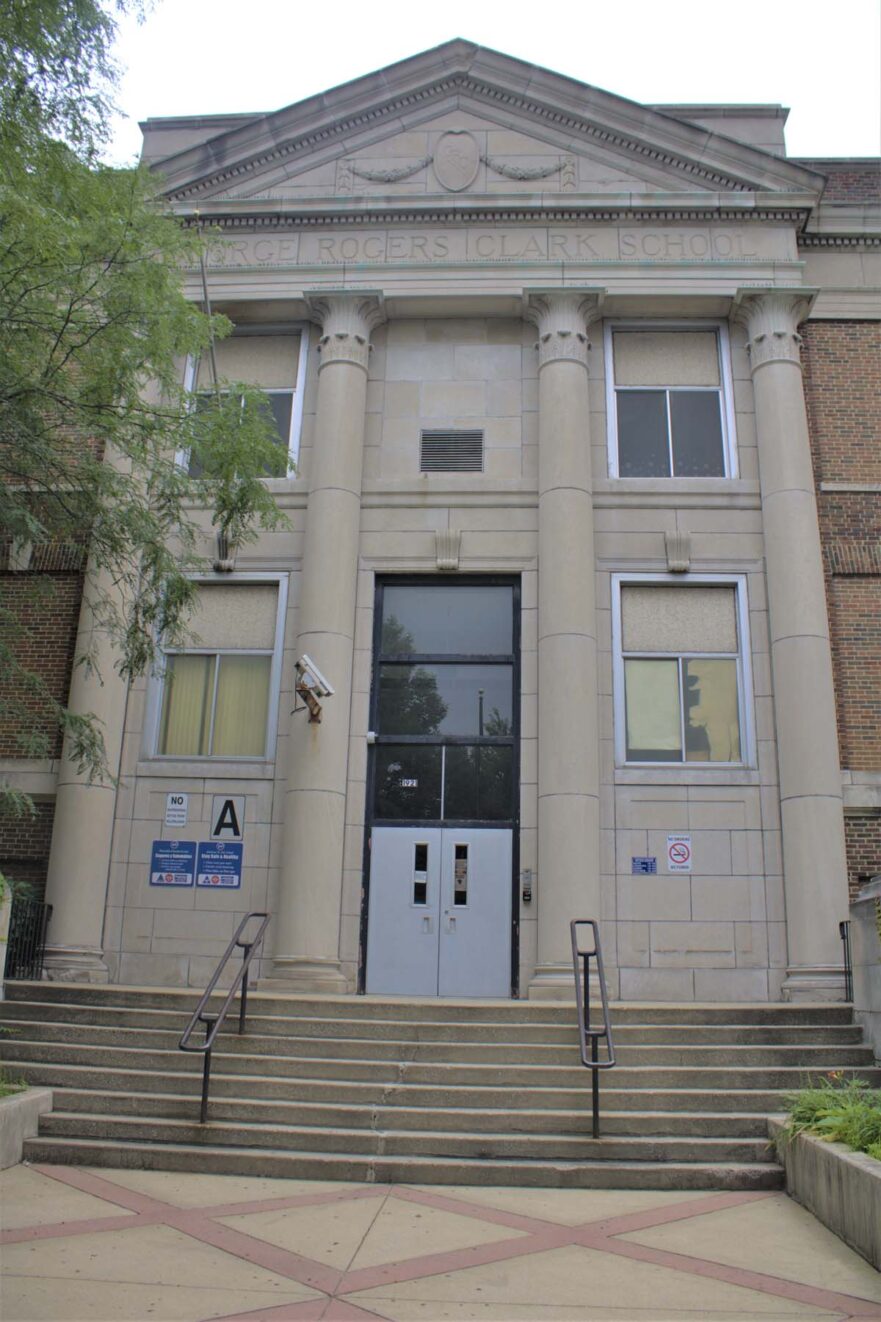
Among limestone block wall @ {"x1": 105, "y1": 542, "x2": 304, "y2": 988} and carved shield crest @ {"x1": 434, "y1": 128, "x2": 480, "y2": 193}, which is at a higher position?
carved shield crest @ {"x1": 434, "y1": 128, "x2": 480, "y2": 193}

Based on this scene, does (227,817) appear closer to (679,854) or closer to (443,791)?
(443,791)

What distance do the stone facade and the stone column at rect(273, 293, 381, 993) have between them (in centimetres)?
4

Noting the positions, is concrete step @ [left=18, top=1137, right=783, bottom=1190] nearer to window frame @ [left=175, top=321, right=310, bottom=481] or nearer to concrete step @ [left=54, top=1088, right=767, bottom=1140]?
concrete step @ [left=54, top=1088, right=767, bottom=1140]

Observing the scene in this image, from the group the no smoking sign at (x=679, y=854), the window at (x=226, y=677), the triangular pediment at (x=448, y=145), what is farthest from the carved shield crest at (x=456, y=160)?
the no smoking sign at (x=679, y=854)

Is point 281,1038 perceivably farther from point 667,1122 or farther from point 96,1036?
point 667,1122

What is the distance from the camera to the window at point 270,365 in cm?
1611

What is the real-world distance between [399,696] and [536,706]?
72.1 inches

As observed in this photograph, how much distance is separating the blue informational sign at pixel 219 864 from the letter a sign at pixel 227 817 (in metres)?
0.10

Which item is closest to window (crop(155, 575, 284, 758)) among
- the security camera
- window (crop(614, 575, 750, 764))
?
the security camera

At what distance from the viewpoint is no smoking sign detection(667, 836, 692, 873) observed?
13.7 meters

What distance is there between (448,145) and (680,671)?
8.56 meters

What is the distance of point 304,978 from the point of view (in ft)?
42.6

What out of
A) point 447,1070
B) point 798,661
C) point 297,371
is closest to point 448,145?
point 297,371

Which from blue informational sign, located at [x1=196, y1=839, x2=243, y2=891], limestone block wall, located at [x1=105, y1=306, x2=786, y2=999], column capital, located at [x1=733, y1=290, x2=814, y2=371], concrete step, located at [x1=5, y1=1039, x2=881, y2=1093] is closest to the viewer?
concrete step, located at [x1=5, y1=1039, x2=881, y2=1093]
